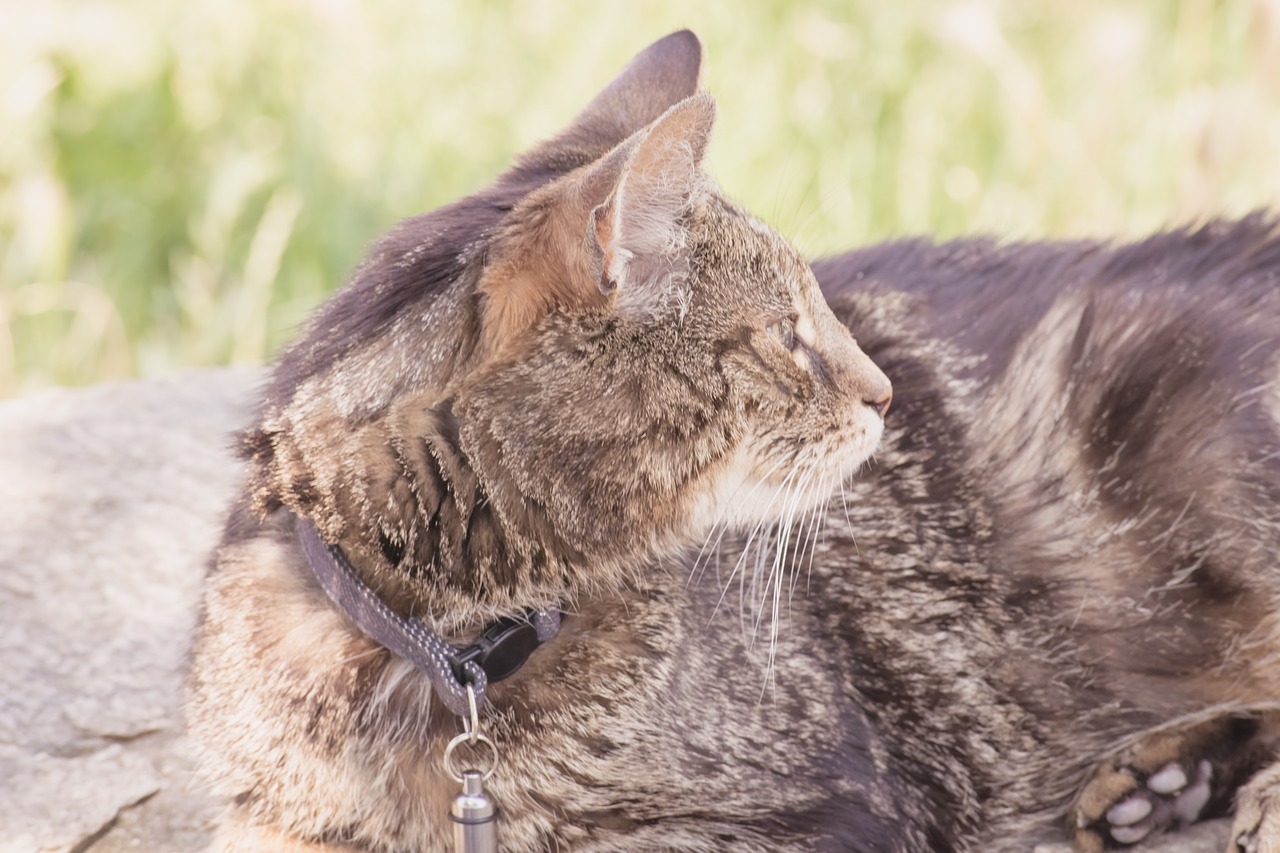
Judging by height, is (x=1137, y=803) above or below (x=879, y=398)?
below

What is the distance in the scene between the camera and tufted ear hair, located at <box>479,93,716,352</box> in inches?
72.3

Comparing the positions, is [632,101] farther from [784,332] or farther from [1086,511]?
[1086,511]

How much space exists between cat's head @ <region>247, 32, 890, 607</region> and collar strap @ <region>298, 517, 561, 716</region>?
0.12 feet

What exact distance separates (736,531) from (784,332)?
421 mm

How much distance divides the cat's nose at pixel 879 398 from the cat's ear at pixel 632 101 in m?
0.54

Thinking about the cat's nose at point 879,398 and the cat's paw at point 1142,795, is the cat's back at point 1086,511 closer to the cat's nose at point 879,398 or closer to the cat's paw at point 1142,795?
the cat's paw at point 1142,795

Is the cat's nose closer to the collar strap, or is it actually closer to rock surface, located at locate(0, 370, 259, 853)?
the collar strap

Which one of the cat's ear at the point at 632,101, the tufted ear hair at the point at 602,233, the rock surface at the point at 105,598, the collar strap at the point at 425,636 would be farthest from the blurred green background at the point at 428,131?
the collar strap at the point at 425,636

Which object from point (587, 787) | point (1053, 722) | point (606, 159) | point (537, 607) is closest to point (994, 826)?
point (1053, 722)

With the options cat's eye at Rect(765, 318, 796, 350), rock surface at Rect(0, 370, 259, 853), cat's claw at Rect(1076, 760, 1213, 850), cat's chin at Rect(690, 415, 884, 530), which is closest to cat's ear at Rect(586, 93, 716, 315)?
cat's eye at Rect(765, 318, 796, 350)

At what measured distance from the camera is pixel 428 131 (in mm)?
4629

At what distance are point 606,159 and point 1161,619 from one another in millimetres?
1334

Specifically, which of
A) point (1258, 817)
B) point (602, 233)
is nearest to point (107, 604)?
point (602, 233)

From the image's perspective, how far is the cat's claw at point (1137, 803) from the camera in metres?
2.35
